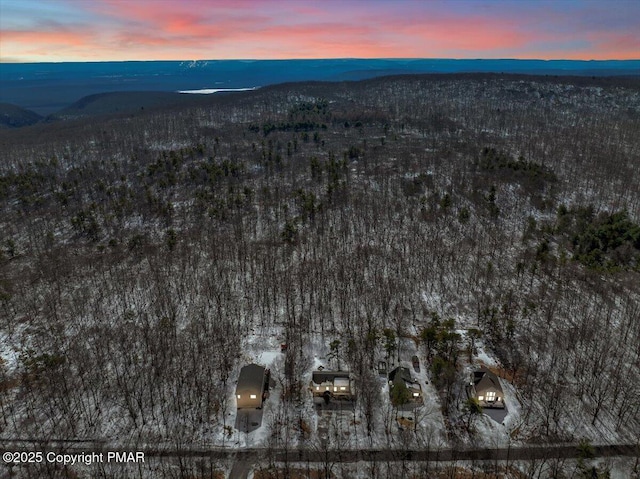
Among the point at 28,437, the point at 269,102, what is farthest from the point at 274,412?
the point at 269,102

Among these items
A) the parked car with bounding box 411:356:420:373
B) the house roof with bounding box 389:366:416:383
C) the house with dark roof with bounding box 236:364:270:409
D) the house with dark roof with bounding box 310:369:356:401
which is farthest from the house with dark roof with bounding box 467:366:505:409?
the house with dark roof with bounding box 236:364:270:409

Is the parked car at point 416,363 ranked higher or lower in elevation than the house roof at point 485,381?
lower

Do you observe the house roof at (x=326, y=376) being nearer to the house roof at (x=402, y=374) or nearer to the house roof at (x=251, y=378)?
the house roof at (x=402, y=374)

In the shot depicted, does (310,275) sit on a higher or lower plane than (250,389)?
higher

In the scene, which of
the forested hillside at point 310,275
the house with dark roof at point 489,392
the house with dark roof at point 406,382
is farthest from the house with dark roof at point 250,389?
the house with dark roof at point 489,392

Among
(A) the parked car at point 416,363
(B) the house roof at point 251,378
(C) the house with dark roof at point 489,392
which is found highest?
(B) the house roof at point 251,378

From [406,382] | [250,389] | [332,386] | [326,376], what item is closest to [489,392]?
[406,382]

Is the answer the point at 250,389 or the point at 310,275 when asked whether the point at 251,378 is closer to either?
the point at 250,389
